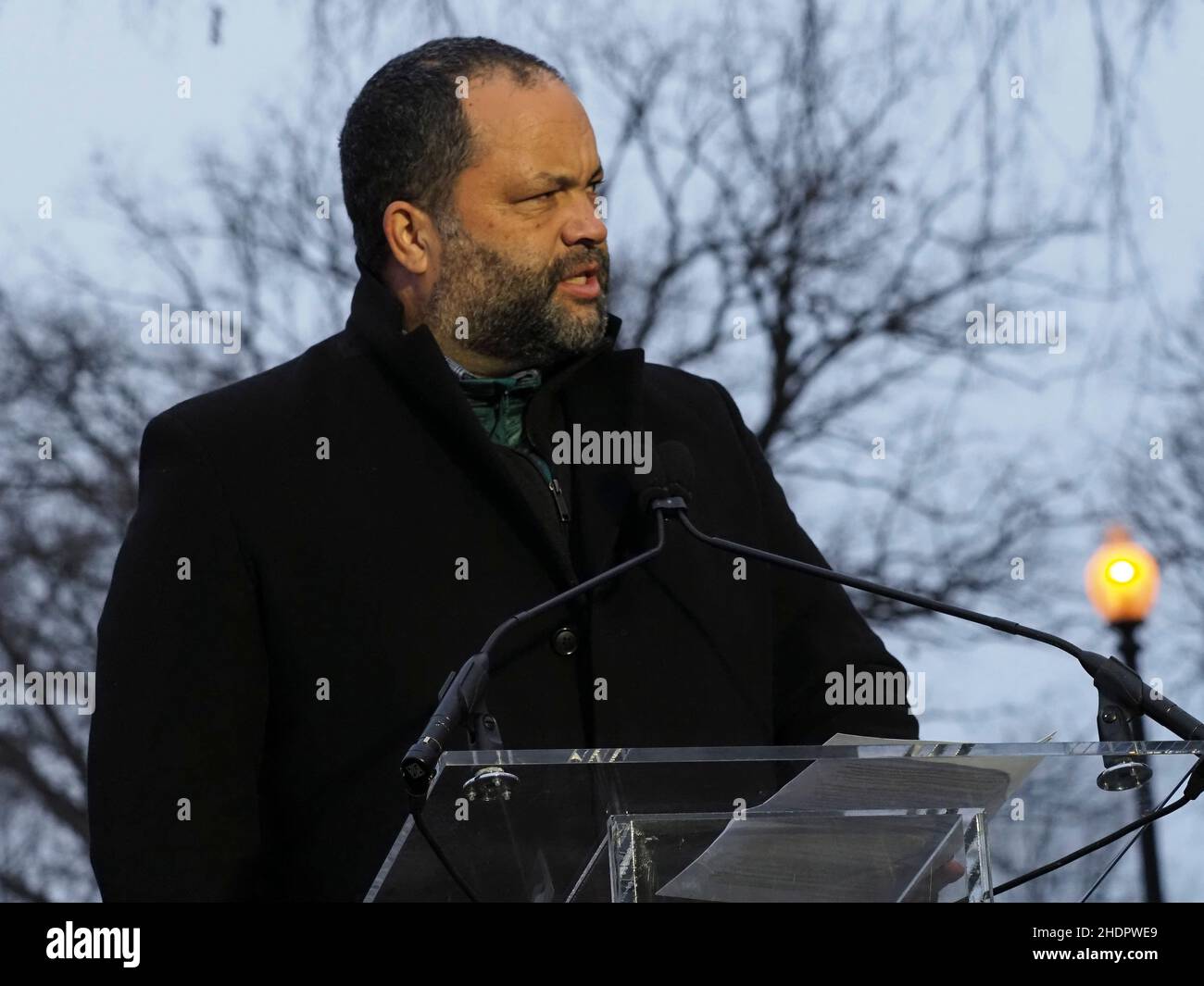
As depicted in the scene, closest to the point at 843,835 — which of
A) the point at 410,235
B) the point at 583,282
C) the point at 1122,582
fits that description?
the point at 583,282

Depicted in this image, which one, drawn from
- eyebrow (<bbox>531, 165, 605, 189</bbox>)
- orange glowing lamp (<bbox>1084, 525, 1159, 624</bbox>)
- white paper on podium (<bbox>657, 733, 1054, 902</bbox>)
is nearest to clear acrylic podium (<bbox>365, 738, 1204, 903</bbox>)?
white paper on podium (<bbox>657, 733, 1054, 902</bbox>)

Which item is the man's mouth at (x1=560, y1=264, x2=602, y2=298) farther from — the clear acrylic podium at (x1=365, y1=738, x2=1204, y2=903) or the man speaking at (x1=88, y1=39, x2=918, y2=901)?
the clear acrylic podium at (x1=365, y1=738, x2=1204, y2=903)

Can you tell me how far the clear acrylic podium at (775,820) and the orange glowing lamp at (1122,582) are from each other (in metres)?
3.42

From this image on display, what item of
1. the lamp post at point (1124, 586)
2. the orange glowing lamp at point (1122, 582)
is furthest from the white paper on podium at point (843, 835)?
the orange glowing lamp at point (1122, 582)

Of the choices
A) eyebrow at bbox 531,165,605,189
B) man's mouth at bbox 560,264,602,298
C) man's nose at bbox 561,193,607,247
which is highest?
eyebrow at bbox 531,165,605,189

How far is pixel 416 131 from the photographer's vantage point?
10.3 ft

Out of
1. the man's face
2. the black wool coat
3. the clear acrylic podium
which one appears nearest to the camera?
the clear acrylic podium

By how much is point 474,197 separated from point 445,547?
51cm

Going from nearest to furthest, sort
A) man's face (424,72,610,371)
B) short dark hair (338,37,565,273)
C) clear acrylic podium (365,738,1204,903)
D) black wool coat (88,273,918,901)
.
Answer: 1. clear acrylic podium (365,738,1204,903)
2. black wool coat (88,273,918,901)
3. man's face (424,72,610,371)
4. short dark hair (338,37,565,273)

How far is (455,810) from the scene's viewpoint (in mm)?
1962

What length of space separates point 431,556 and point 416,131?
64cm

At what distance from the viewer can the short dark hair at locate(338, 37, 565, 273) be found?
310cm

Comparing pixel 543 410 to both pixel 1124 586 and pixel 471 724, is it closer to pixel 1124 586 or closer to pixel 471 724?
pixel 471 724
